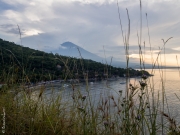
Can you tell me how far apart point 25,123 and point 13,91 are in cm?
100

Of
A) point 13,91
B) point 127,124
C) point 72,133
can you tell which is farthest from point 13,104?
point 127,124

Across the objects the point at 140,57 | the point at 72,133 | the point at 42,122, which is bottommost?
the point at 72,133

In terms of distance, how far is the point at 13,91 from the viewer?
8.61ft

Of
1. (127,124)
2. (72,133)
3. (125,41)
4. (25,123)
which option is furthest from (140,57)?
(25,123)

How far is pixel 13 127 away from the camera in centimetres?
167

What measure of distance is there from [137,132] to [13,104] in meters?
1.43

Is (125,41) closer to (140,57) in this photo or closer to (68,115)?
(140,57)

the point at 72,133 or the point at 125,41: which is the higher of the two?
the point at 125,41

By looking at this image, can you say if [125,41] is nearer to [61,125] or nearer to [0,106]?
[61,125]

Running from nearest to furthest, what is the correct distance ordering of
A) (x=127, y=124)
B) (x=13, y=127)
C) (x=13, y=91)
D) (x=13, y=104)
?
1. (x=127, y=124)
2. (x=13, y=127)
3. (x=13, y=104)
4. (x=13, y=91)

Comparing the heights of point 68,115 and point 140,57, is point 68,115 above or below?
below

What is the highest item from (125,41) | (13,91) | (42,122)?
(125,41)

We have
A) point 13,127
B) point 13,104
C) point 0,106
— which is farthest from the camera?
point 13,104

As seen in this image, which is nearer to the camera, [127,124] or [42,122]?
[127,124]
